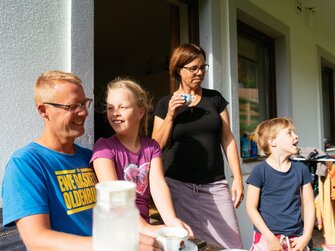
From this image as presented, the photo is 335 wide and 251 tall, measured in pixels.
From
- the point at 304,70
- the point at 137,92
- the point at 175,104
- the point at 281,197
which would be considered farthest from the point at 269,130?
the point at 304,70

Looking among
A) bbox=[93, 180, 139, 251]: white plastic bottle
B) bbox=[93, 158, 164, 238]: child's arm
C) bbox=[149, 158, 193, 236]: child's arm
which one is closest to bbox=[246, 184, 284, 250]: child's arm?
bbox=[149, 158, 193, 236]: child's arm

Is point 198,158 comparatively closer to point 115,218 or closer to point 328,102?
point 115,218

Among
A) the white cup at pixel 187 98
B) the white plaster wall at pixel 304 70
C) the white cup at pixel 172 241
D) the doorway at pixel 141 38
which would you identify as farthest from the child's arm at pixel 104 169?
the white plaster wall at pixel 304 70

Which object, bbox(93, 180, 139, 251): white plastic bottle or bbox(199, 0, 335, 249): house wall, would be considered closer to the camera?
bbox(93, 180, 139, 251): white plastic bottle

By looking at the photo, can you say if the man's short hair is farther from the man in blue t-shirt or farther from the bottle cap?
the bottle cap

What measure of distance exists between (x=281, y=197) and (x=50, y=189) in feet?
5.02

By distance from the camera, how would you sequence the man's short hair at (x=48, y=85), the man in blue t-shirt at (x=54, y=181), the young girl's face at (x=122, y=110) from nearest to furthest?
the man in blue t-shirt at (x=54, y=181) → the man's short hair at (x=48, y=85) → the young girl's face at (x=122, y=110)

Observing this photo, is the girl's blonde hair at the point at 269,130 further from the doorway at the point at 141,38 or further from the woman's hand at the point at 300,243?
the doorway at the point at 141,38

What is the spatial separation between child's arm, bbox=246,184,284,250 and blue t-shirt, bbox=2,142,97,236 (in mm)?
1207

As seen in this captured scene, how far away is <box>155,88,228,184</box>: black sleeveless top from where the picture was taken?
1.90m

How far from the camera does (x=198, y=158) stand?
A: 6.23ft

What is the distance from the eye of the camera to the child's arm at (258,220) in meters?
1.90

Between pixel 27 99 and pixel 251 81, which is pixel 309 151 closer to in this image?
pixel 251 81

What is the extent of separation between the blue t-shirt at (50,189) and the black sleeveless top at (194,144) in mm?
741
